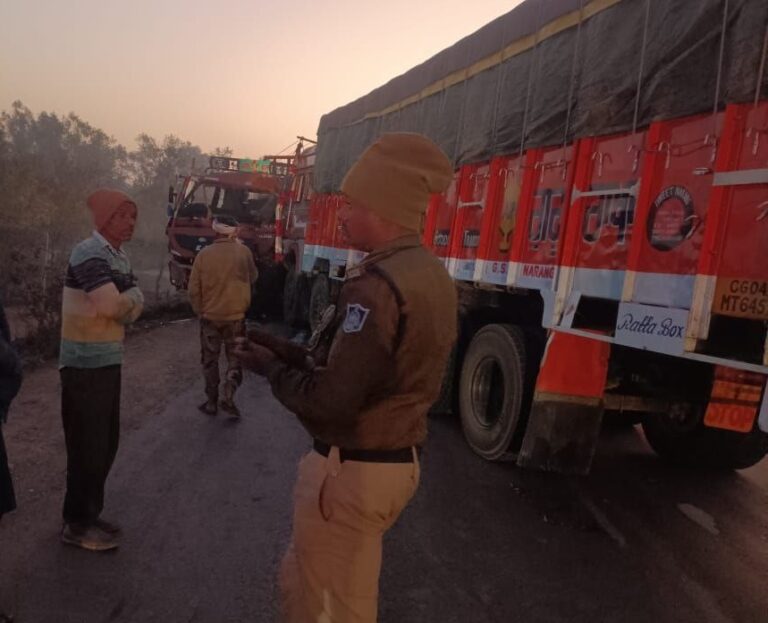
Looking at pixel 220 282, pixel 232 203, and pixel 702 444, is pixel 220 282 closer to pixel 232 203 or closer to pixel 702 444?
pixel 702 444

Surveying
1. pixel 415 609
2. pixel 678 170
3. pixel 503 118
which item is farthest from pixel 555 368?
pixel 503 118

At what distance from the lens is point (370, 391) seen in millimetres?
1681

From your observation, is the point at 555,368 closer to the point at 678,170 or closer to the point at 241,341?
the point at 678,170

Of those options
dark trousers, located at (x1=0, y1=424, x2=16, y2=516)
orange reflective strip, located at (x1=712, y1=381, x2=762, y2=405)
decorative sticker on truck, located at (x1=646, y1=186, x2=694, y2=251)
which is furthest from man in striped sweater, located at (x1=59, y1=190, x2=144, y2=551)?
orange reflective strip, located at (x1=712, y1=381, x2=762, y2=405)

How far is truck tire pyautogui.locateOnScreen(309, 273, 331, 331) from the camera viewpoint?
1059 centimetres

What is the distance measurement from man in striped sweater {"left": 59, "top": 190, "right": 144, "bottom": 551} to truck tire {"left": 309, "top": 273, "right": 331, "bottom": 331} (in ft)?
22.9

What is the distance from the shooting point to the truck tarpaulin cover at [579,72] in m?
3.25

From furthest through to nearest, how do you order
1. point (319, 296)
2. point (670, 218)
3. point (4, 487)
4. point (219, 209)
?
1. point (219, 209)
2. point (319, 296)
3. point (670, 218)
4. point (4, 487)

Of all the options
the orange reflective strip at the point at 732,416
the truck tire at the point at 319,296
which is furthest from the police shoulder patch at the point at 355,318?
the truck tire at the point at 319,296

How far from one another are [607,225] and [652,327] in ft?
2.72

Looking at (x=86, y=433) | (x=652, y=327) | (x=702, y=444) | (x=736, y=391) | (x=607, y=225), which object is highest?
(x=607, y=225)

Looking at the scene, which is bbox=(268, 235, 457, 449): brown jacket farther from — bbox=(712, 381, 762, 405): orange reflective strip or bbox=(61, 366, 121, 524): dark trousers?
bbox=(712, 381, 762, 405): orange reflective strip

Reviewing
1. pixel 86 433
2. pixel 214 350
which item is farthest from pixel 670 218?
pixel 214 350

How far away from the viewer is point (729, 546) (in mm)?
4176
